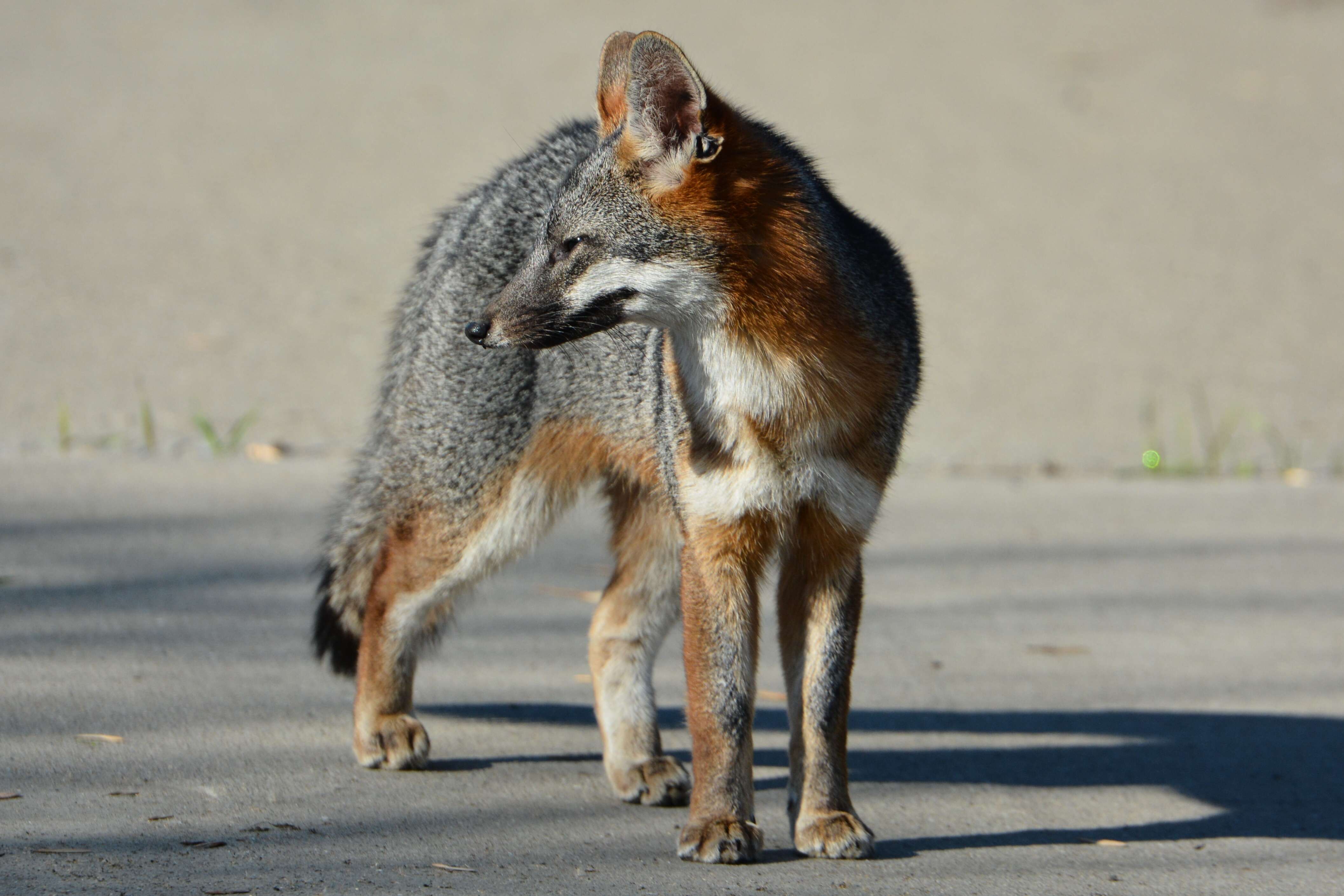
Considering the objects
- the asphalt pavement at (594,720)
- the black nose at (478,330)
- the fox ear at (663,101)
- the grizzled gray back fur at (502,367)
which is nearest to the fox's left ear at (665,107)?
the fox ear at (663,101)

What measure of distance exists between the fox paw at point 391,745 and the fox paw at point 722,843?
980mm

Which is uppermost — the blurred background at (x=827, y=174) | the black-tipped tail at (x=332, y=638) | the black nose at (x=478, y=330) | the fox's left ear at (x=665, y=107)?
the blurred background at (x=827, y=174)

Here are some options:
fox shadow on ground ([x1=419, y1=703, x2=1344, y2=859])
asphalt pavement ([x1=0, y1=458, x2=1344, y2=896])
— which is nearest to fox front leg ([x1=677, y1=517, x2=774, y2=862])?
asphalt pavement ([x1=0, y1=458, x2=1344, y2=896])

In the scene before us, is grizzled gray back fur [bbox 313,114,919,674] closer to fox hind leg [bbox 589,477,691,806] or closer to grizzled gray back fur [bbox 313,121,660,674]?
grizzled gray back fur [bbox 313,121,660,674]

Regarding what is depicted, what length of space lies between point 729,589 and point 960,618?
8.79ft

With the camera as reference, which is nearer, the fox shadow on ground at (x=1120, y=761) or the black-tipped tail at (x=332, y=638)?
the fox shadow on ground at (x=1120, y=761)

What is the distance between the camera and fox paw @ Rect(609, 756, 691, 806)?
4.22 metres

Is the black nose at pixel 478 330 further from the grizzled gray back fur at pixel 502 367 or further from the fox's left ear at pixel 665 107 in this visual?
the fox's left ear at pixel 665 107

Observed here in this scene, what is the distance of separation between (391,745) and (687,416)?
4.55 ft

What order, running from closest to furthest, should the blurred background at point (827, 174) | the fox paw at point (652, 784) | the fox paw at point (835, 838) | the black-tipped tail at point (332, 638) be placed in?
1. the fox paw at point (835, 838)
2. the fox paw at point (652, 784)
3. the black-tipped tail at point (332, 638)
4. the blurred background at point (827, 174)

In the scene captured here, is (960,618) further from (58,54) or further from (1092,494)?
(58,54)

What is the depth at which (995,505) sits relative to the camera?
751 cm

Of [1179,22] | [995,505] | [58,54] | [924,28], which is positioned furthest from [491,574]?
[1179,22]

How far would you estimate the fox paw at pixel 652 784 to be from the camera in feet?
13.8
